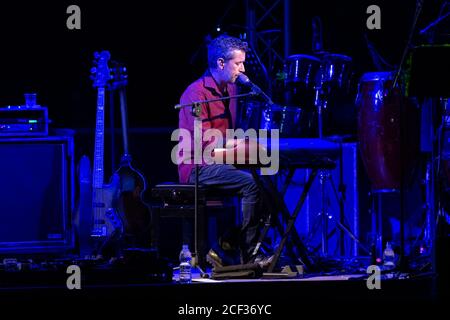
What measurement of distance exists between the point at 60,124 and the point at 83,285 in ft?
11.3

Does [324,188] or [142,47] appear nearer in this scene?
[324,188]

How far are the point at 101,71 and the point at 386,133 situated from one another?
2434 mm

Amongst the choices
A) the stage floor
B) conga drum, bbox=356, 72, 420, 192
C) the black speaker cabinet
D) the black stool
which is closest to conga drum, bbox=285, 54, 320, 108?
conga drum, bbox=356, 72, 420, 192

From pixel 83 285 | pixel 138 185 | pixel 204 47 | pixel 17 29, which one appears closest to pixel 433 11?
pixel 204 47

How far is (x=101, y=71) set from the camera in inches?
310

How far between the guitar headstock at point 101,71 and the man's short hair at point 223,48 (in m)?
1.22

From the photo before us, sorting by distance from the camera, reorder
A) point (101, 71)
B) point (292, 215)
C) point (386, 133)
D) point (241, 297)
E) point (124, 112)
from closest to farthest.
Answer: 1. point (241, 297)
2. point (292, 215)
3. point (386, 133)
4. point (101, 71)
5. point (124, 112)

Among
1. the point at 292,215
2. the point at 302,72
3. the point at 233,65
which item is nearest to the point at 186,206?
the point at 292,215

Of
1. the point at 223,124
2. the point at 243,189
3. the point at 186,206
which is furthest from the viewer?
the point at 223,124

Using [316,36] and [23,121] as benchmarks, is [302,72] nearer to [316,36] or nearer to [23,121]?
[316,36]

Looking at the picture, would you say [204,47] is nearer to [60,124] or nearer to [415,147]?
[60,124]

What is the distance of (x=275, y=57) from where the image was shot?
8609 millimetres
